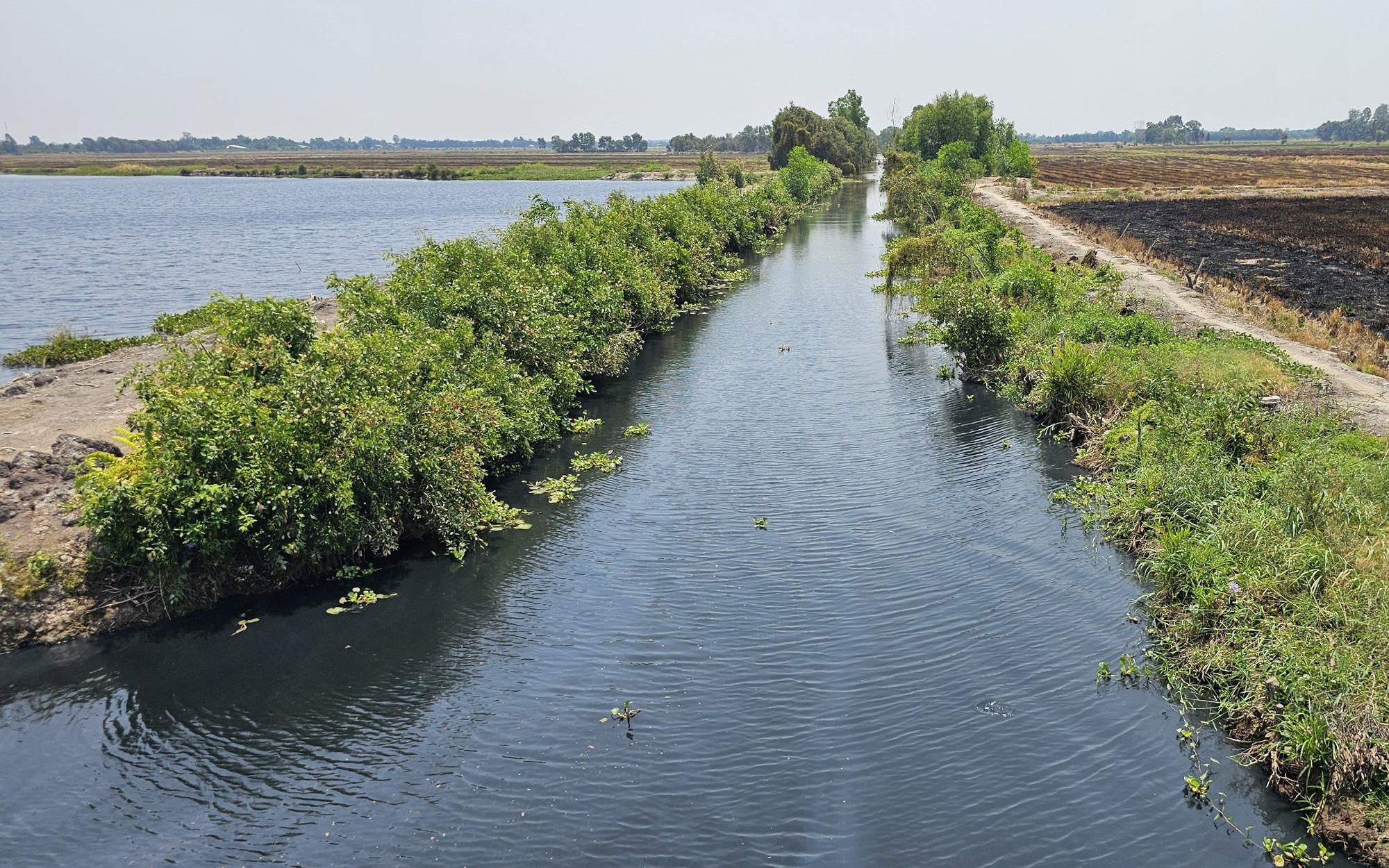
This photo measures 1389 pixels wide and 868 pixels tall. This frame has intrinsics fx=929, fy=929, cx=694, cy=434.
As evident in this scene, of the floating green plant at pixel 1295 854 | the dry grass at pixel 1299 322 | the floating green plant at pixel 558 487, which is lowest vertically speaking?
the floating green plant at pixel 1295 854

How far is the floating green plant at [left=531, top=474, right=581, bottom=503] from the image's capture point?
22797 millimetres

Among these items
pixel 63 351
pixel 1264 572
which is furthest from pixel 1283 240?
pixel 63 351

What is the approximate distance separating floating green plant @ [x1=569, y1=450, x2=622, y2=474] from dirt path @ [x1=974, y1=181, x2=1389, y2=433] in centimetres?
1790

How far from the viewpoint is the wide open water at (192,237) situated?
4944 cm

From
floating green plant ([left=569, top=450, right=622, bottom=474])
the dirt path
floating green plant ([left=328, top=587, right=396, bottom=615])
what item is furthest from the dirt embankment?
the dirt path

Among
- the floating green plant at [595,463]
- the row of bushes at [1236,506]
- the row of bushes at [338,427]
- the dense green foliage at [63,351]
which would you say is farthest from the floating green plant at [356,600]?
the dense green foliage at [63,351]

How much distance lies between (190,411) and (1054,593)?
16.3 meters

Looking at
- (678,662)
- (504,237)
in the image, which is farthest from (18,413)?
(678,662)

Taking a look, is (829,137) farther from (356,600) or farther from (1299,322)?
(356,600)

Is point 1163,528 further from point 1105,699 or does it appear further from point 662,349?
point 662,349

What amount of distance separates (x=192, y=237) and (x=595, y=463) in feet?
232

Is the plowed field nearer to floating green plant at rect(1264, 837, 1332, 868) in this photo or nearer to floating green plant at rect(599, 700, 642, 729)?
floating green plant at rect(1264, 837, 1332, 868)

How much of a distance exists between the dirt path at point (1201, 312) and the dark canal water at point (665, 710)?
8.71 m

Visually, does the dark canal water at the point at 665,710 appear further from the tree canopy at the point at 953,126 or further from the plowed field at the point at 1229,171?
the tree canopy at the point at 953,126
